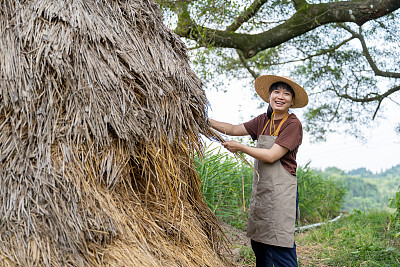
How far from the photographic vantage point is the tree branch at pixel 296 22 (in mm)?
6906

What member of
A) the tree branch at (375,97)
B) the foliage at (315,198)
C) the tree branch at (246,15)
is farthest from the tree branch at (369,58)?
the foliage at (315,198)

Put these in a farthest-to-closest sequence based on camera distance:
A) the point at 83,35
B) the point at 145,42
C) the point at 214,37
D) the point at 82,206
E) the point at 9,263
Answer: the point at 214,37 → the point at 145,42 → the point at 83,35 → the point at 82,206 → the point at 9,263

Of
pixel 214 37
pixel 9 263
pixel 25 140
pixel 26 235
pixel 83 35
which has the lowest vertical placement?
pixel 9 263

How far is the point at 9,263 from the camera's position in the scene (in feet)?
7.00

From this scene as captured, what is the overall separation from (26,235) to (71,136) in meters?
0.58

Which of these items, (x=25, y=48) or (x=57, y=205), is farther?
(x=25, y=48)

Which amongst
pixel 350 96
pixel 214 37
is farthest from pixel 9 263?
pixel 350 96

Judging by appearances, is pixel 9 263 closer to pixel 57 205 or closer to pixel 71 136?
pixel 57 205

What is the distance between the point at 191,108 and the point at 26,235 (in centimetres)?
137

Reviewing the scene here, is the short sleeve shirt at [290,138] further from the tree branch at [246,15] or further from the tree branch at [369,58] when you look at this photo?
the tree branch at [369,58]

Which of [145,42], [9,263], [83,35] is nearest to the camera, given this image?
[9,263]

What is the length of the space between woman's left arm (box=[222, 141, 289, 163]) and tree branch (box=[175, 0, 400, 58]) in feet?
13.0

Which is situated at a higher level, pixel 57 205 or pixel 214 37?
pixel 214 37

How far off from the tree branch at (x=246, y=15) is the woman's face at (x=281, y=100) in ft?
12.9
